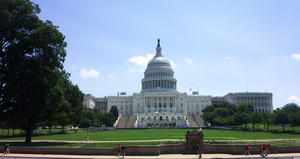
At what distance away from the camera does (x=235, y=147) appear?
29.2m

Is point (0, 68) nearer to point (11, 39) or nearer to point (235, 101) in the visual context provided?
point (11, 39)

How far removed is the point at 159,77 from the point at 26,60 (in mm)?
128183

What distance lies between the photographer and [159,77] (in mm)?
162375

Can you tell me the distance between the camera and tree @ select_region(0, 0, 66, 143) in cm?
3500

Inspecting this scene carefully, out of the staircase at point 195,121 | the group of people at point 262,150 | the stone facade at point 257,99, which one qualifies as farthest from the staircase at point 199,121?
the group of people at point 262,150

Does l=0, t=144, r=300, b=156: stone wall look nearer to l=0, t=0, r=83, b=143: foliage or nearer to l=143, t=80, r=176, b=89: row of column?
l=0, t=0, r=83, b=143: foliage

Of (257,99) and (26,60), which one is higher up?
(26,60)

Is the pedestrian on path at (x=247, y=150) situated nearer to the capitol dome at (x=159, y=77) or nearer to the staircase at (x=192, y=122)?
the staircase at (x=192, y=122)

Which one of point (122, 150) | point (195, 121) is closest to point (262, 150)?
point (122, 150)

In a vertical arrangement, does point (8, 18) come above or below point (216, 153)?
above

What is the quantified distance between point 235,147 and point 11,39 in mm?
30984

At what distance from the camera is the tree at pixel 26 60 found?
1378 inches

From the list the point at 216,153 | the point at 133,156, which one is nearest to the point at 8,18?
the point at 133,156

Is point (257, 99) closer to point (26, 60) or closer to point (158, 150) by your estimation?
point (158, 150)
